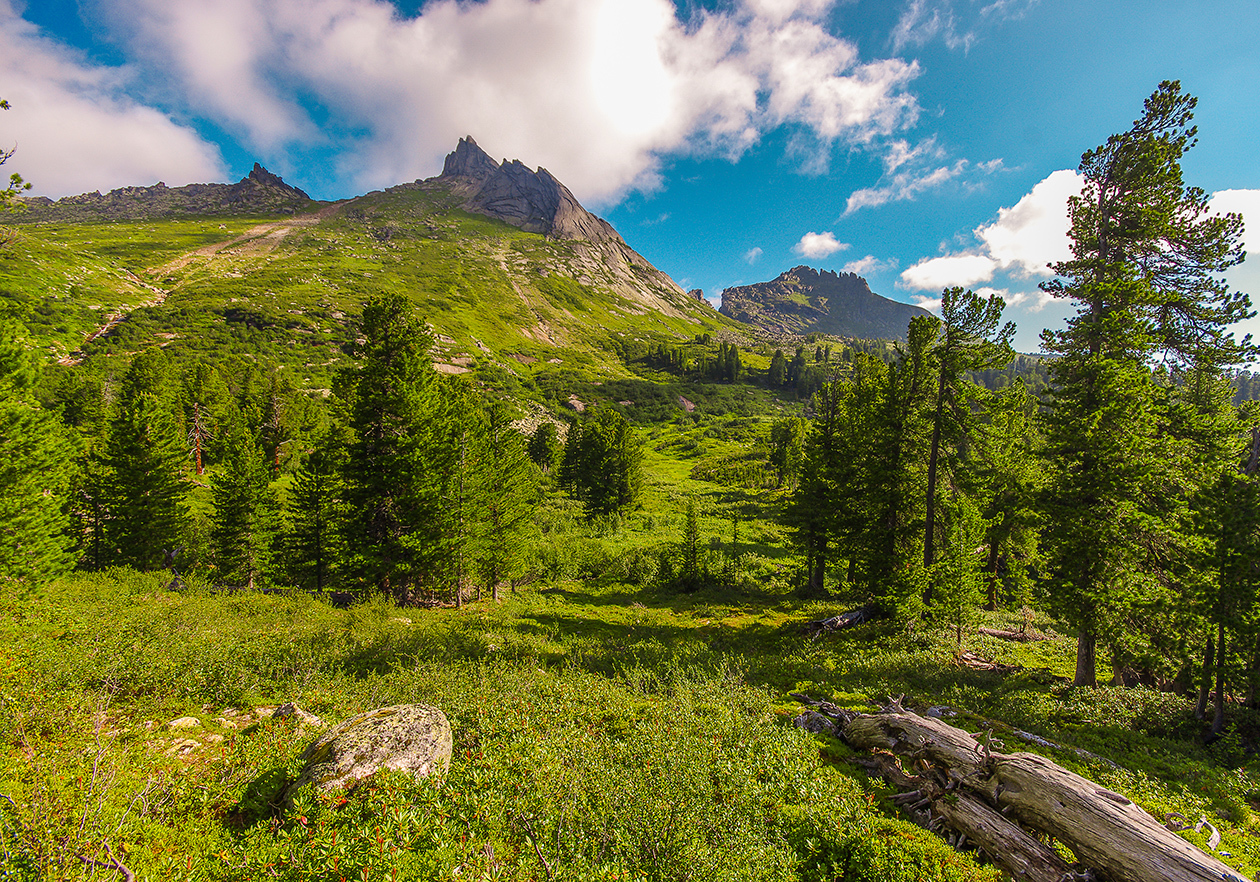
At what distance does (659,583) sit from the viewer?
112ft

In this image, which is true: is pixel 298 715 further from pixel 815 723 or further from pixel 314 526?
pixel 314 526

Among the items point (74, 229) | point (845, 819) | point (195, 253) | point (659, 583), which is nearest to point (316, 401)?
point (659, 583)

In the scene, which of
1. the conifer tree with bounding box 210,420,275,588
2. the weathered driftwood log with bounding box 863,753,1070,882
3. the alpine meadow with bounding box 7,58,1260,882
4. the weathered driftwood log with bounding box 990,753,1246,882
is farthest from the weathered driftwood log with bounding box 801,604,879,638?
the conifer tree with bounding box 210,420,275,588

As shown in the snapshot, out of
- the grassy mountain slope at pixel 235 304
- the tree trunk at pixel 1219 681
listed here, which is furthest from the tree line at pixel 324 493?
the grassy mountain slope at pixel 235 304

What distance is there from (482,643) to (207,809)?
10863 mm

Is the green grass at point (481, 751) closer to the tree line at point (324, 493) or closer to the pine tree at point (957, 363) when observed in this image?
the tree line at point (324, 493)

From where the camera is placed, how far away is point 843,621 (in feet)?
76.9

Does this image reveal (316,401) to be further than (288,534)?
Yes

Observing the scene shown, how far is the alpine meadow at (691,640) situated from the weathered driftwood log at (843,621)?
7.9 inches

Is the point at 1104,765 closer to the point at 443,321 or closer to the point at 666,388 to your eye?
the point at 666,388

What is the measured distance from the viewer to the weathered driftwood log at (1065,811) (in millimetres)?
6203

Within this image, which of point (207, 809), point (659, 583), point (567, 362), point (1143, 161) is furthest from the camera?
point (567, 362)

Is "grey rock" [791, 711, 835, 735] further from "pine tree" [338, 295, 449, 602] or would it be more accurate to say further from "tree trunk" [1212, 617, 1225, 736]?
"pine tree" [338, 295, 449, 602]

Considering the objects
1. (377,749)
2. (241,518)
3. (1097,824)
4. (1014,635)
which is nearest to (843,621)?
(1014,635)
